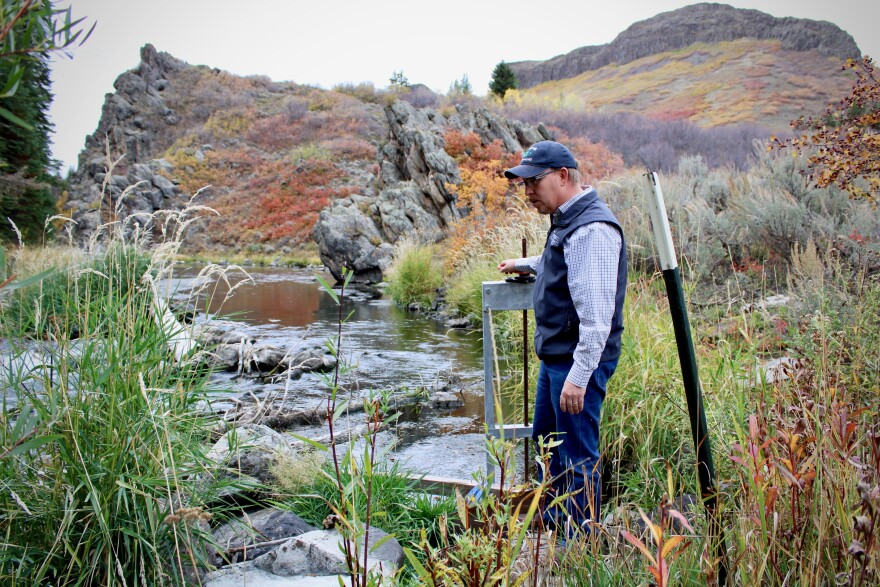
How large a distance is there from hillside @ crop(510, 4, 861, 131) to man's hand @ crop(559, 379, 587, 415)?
30.2 m

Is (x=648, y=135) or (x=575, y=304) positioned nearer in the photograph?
(x=575, y=304)

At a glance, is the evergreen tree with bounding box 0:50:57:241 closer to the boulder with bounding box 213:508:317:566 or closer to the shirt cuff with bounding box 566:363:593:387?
the boulder with bounding box 213:508:317:566

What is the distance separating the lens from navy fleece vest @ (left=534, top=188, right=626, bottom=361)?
8.14ft

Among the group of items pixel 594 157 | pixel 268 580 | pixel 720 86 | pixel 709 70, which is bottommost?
pixel 268 580

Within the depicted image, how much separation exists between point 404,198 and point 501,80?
1828 centimetres

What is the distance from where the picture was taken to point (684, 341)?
158 centimetres

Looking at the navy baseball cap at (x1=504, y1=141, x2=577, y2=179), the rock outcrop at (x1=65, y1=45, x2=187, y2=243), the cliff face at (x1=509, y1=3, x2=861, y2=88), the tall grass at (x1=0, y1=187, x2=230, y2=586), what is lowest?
the tall grass at (x1=0, y1=187, x2=230, y2=586)

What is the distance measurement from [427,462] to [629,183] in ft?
25.5

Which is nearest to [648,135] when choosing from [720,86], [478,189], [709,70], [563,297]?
[720,86]

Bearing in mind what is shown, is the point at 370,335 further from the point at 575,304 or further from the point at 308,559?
the point at 308,559

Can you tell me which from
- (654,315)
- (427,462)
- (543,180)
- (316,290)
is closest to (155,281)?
(543,180)

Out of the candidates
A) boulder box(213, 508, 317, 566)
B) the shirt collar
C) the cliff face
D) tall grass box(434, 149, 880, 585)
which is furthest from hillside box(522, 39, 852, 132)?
boulder box(213, 508, 317, 566)

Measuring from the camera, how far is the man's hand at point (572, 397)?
2352mm

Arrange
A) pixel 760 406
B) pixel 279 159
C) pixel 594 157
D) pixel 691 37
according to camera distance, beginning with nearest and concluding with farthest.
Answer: pixel 760 406 → pixel 594 157 → pixel 279 159 → pixel 691 37
